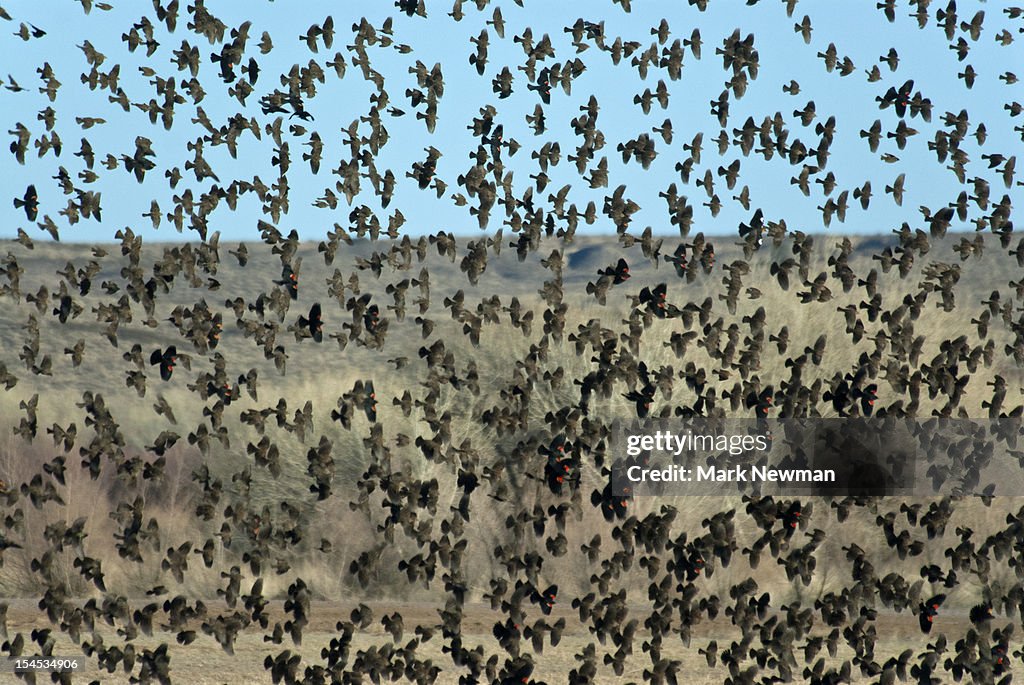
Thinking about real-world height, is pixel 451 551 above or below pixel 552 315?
below

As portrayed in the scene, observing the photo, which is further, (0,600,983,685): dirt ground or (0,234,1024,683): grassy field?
(0,234,1024,683): grassy field

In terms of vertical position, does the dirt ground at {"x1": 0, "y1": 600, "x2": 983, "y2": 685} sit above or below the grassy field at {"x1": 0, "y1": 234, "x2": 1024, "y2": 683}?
below

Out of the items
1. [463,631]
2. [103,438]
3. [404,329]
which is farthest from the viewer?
[404,329]

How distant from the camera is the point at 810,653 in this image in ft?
49.1

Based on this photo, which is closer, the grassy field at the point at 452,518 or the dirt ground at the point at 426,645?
the dirt ground at the point at 426,645

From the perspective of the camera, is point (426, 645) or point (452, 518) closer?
point (452, 518)

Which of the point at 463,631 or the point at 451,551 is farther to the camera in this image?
the point at 463,631

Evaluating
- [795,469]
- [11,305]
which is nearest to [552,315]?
[795,469]

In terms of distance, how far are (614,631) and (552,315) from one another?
3231 mm

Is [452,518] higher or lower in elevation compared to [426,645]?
higher

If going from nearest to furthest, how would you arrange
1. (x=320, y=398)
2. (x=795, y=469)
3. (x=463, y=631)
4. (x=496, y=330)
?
(x=463, y=631) < (x=795, y=469) < (x=496, y=330) < (x=320, y=398)

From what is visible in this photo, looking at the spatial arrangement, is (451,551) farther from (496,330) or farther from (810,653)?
(496,330)

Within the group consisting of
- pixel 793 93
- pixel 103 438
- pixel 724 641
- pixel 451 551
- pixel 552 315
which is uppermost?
pixel 793 93

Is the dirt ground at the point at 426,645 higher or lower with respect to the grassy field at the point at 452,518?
lower
